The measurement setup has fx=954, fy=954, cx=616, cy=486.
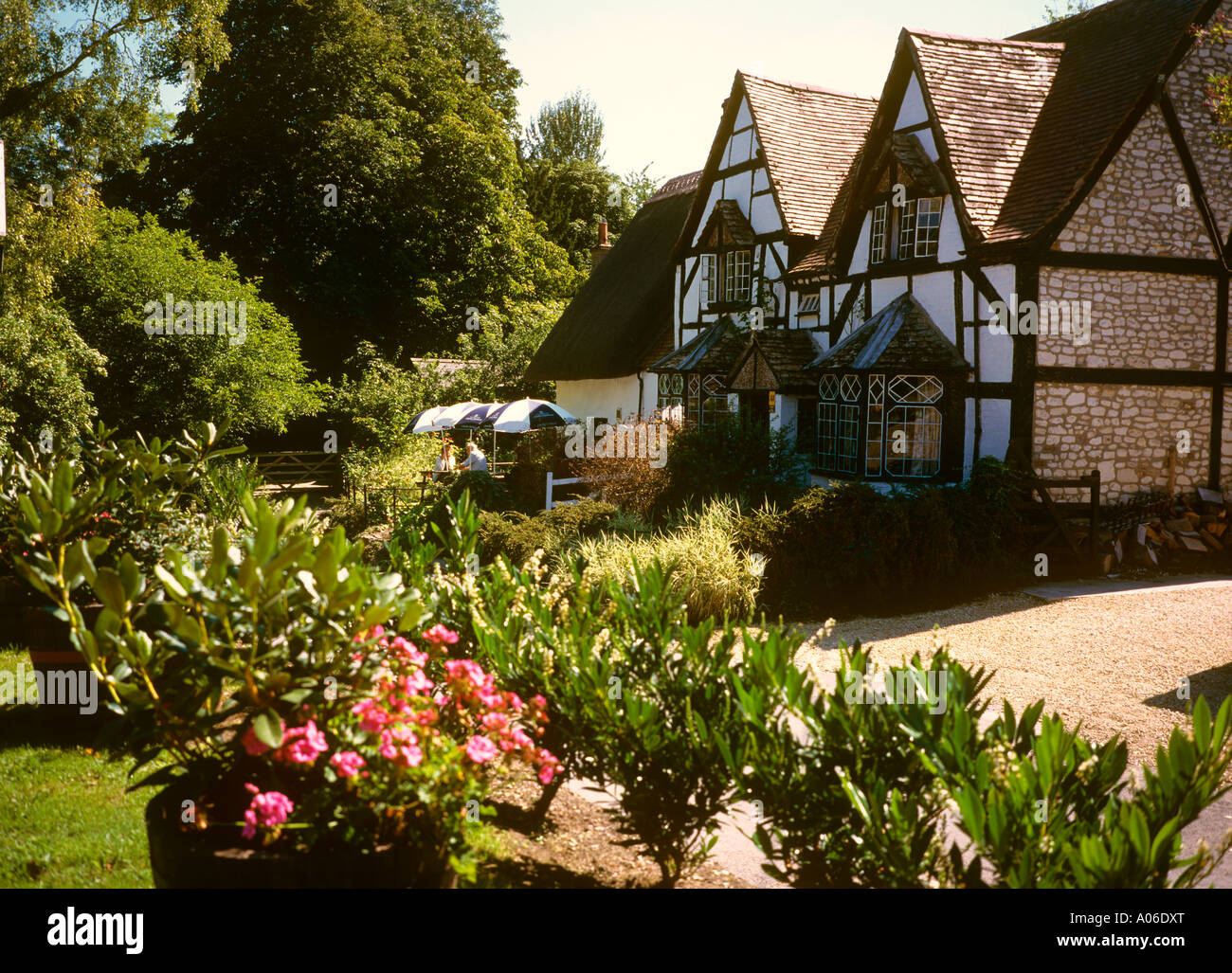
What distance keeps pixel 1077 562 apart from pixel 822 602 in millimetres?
3917

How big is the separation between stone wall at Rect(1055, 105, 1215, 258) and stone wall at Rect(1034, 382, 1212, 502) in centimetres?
201

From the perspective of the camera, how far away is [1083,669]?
8.43m

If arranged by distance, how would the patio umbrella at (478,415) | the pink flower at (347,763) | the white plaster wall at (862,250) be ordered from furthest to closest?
the patio umbrella at (478,415), the white plaster wall at (862,250), the pink flower at (347,763)

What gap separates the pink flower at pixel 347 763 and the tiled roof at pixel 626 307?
19926 millimetres

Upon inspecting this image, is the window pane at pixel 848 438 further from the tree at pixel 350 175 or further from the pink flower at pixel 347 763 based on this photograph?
the tree at pixel 350 175

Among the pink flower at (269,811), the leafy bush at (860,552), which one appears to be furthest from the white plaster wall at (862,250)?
the pink flower at (269,811)

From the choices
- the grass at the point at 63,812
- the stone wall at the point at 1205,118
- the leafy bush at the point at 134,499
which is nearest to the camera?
the grass at the point at 63,812

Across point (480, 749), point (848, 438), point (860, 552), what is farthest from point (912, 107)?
point (480, 749)

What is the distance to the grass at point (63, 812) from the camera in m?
4.29

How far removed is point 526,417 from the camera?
18250 millimetres

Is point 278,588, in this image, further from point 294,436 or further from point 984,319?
point 294,436

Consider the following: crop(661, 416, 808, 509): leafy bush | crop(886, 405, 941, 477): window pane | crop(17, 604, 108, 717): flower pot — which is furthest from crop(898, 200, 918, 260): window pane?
crop(17, 604, 108, 717): flower pot

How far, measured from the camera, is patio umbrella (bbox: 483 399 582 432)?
1819 centimetres
